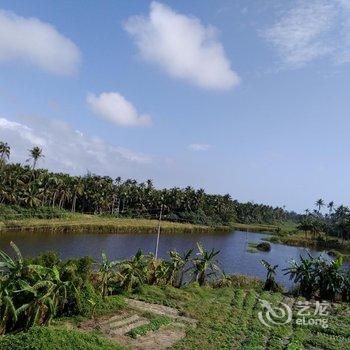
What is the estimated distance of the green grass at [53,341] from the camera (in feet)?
41.5

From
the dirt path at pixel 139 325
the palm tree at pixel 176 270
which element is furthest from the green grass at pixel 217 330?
the palm tree at pixel 176 270

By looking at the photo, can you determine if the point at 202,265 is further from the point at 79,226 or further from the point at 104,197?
the point at 104,197

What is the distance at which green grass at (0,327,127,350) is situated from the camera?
12.6 metres

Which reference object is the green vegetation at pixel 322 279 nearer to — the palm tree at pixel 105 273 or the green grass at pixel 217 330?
the green grass at pixel 217 330

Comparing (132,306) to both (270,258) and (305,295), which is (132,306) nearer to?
(305,295)

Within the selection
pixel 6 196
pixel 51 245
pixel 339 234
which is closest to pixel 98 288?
pixel 51 245

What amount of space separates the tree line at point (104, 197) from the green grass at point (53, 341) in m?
67.4

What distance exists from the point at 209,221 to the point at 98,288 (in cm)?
10032

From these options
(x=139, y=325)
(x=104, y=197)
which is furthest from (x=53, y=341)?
(x=104, y=197)

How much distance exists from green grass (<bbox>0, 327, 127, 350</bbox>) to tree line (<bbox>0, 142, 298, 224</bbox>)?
2655 inches

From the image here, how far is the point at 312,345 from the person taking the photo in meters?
17.4

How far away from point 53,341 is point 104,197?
93.6 metres

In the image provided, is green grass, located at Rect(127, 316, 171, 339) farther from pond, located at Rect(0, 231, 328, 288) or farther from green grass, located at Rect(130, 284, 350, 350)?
pond, located at Rect(0, 231, 328, 288)

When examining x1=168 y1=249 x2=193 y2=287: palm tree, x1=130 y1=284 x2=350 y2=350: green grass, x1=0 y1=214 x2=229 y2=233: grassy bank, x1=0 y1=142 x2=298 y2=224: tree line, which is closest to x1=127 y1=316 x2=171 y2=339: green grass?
x1=130 y1=284 x2=350 y2=350: green grass
